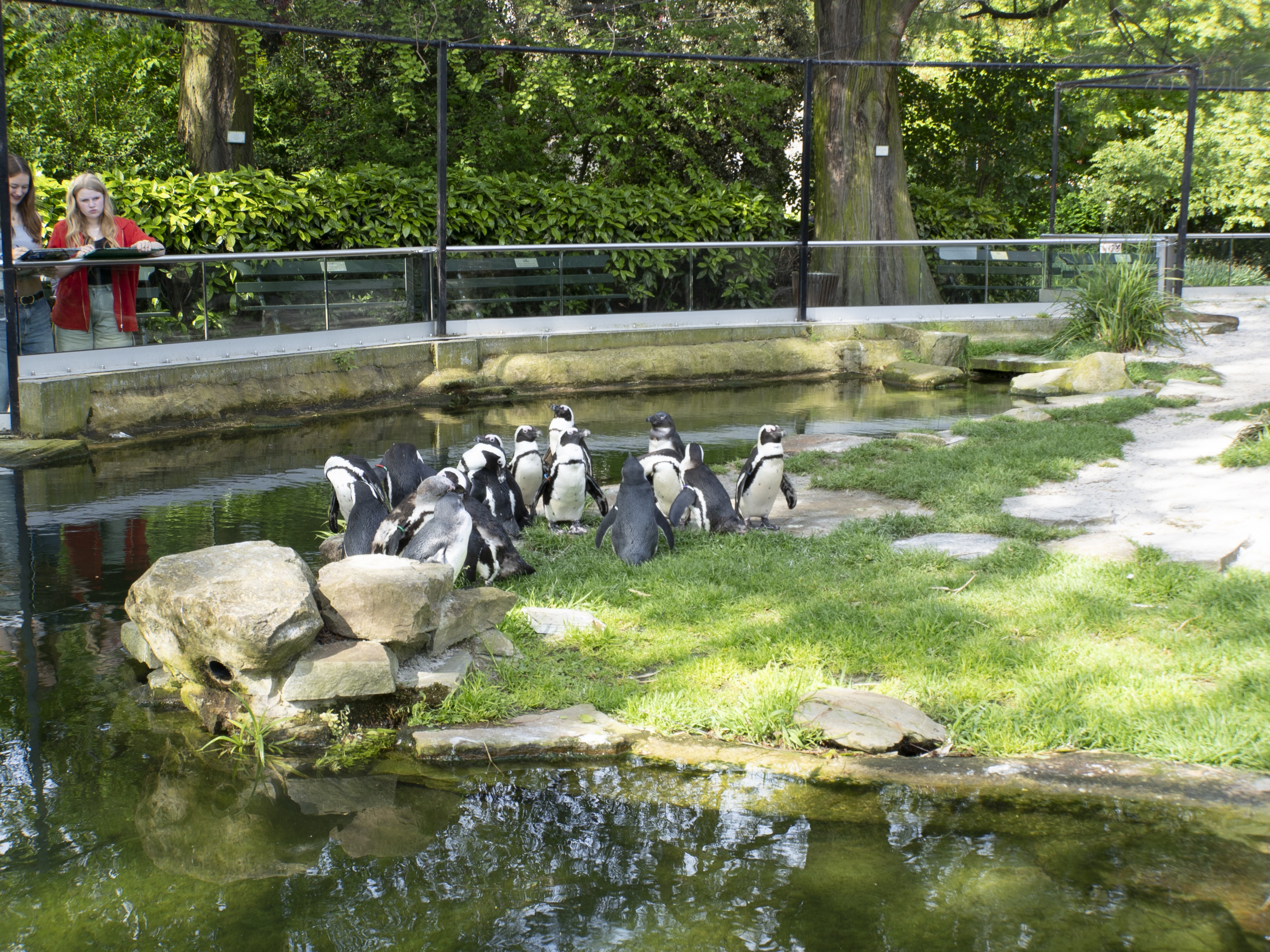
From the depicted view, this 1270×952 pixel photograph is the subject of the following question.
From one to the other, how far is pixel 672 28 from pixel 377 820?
15.3 m

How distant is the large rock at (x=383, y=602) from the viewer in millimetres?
4430

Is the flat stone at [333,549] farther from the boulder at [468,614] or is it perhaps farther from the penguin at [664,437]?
the penguin at [664,437]

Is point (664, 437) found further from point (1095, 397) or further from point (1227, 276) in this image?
point (1227, 276)

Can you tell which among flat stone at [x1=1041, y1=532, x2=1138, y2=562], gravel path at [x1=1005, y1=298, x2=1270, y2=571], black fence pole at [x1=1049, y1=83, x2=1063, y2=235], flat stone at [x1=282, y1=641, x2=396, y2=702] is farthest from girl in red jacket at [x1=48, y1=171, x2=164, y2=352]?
black fence pole at [x1=1049, y1=83, x2=1063, y2=235]

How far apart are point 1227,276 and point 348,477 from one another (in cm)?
1650

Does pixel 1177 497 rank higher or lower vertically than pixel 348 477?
lower

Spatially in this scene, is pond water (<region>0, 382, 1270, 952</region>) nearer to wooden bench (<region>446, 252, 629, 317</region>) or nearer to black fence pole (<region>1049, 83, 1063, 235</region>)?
wooden bench (<region>446, 252, 629, 317</region>)

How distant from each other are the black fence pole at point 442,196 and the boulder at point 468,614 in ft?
24.4

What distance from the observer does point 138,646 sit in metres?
4.90

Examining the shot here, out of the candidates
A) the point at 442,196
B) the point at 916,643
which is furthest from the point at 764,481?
the point at 442,196

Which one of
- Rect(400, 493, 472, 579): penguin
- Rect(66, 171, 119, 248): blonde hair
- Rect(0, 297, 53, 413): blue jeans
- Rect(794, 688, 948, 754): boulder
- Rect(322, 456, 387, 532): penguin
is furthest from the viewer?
Rect(66, 171, 119, 248): blonde hair

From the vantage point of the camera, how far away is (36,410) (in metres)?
8.98

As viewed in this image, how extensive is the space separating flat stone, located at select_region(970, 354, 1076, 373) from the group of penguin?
6.33 metres

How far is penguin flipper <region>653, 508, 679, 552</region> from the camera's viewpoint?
20.1 ft
